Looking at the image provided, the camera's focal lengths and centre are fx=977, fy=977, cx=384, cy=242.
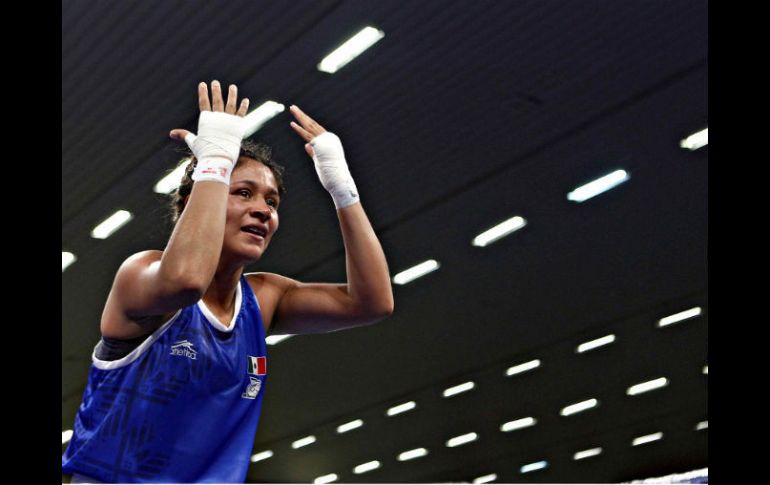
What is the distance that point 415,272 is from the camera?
14859 mm

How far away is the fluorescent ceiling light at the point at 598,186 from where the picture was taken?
1202 cm

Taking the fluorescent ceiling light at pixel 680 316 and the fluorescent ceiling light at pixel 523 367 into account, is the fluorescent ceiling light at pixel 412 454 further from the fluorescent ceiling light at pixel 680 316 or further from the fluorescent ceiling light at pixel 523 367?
the fluorescent ceiling light at pixel 680 316

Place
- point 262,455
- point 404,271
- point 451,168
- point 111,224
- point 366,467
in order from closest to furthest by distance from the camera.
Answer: point 451,168, point 111,224, point 404,271, point 262,455, point 366,467

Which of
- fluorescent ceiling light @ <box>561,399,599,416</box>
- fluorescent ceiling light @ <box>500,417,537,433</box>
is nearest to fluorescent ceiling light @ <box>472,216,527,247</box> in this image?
fluorescent ceiling light @ <box>561,399,599,416</box>

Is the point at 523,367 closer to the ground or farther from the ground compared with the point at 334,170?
farther from the ground

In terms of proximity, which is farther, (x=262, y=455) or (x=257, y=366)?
(x=262, y=455)

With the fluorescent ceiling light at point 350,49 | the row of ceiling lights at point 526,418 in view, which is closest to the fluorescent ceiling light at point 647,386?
the row of ceiling lights at point 526,418

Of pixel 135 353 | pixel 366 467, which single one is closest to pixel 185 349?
pixel 135 353

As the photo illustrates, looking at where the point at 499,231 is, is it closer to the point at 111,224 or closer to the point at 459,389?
the point at 111,224

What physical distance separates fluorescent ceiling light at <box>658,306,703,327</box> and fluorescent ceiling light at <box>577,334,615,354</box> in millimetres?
982

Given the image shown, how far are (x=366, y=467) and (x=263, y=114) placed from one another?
1662 cm

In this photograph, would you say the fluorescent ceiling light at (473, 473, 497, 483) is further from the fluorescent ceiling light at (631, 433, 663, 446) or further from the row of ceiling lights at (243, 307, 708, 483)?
the fluorescent ceiling light at (631, 433, 663, 446)

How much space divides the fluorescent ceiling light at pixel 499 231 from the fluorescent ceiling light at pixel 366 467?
12.8m
